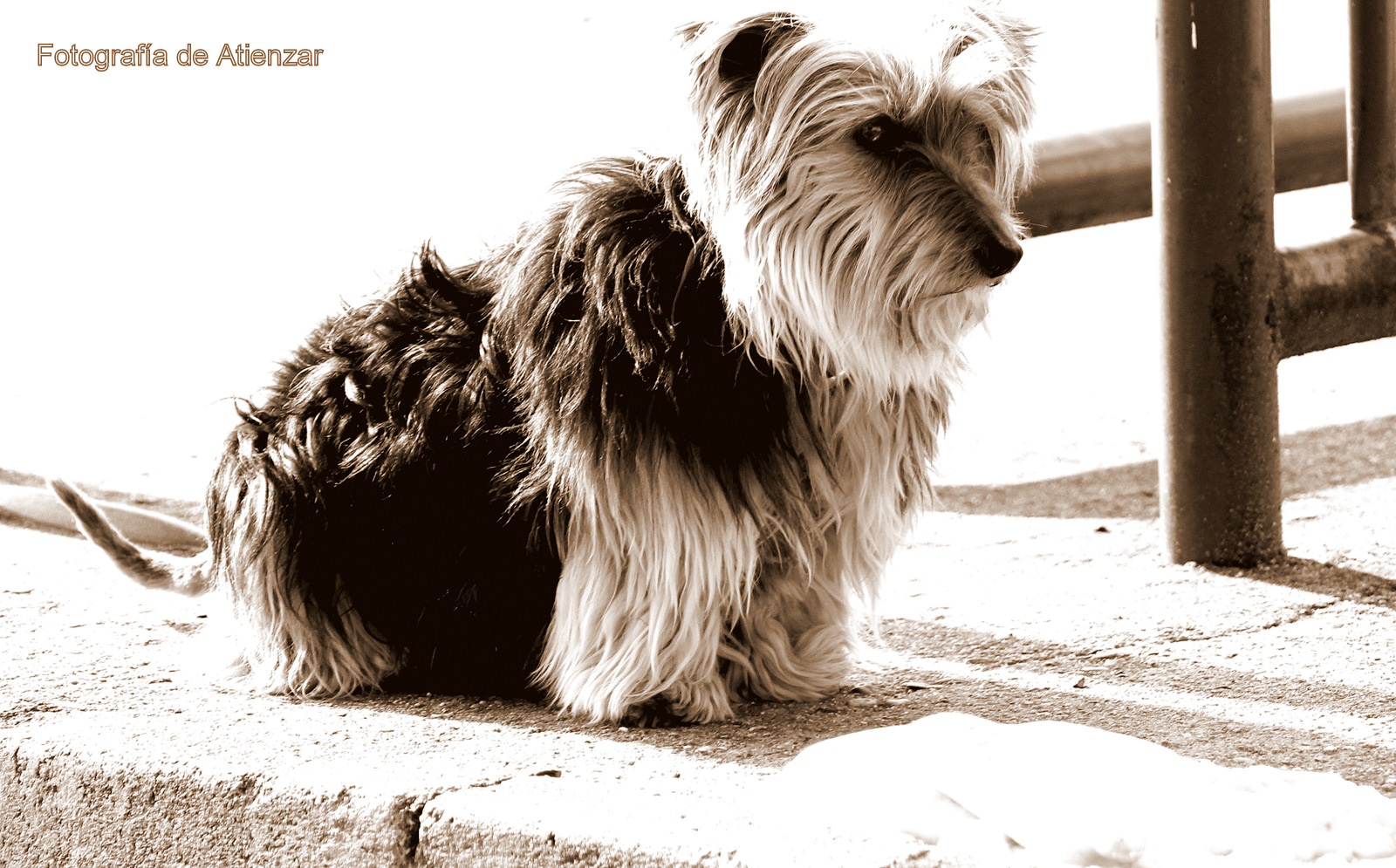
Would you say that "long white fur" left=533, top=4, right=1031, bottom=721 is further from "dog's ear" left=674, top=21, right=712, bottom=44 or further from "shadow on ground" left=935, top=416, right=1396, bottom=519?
"shadow on ground" left=935, top=416, right=1396, bottom=519

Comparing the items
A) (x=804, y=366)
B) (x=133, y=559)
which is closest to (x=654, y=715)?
(x=804, y=366)

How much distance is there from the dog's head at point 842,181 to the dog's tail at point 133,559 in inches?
68.5

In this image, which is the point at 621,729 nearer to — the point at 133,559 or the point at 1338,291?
the point at 133,559

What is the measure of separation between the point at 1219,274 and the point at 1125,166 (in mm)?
1152

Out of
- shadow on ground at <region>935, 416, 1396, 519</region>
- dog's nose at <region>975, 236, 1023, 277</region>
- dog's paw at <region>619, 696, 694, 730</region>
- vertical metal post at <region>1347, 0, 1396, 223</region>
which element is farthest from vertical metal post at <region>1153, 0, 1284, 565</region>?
dog's paw at <region>619, 696, 694, 730</region>

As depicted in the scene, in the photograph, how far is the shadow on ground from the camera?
496 cm

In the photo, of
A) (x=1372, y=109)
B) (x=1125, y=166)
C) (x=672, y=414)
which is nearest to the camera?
(x=672, y=414)

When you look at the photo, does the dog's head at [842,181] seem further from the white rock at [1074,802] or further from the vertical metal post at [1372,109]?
the vertical metal post at [1372,109]

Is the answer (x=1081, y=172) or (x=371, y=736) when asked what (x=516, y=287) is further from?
(x=1081, y=172)

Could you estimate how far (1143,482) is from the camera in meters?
5.36

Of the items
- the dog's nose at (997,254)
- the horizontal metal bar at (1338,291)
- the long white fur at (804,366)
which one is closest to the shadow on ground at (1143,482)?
the horizontal metal bar at (1338,291)

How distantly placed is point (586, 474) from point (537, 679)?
55 cm

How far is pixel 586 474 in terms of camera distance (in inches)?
114

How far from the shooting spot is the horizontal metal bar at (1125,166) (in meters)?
4.83
